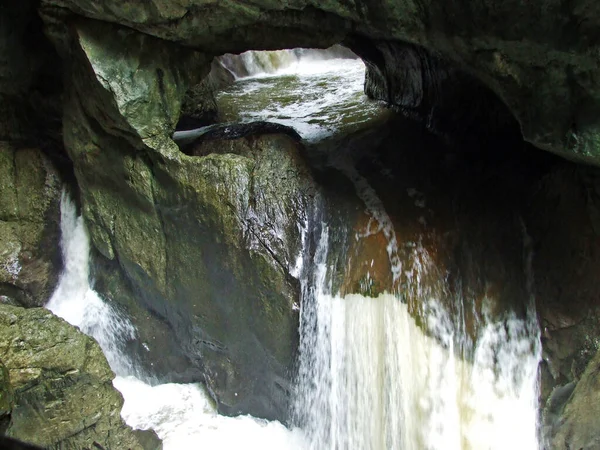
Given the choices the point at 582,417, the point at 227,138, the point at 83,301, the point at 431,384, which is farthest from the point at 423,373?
the point at 83,301

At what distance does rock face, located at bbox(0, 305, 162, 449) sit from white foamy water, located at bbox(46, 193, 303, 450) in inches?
33.5

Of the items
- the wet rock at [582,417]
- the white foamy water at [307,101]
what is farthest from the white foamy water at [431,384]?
the white foamy water at [307,101]

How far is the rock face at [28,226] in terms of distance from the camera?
218 inches

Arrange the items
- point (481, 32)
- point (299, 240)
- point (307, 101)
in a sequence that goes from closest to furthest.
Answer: point (481, 32), point (299, 240), point (307, 101)

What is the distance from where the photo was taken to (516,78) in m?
3.55

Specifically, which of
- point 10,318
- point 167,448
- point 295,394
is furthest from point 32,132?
point 295,394

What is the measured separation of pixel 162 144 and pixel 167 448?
11.0ft

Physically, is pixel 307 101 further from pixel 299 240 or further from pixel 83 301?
pixel 83 301

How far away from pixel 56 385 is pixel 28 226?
2.44 metres

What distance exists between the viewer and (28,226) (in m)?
5.69

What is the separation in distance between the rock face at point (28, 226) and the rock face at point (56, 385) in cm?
158

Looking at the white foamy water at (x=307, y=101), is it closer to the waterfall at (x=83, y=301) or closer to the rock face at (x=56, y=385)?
the waterfall at (x=83, y=301)

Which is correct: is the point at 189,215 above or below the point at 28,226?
above

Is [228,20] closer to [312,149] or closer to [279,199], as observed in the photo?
[279,199]
